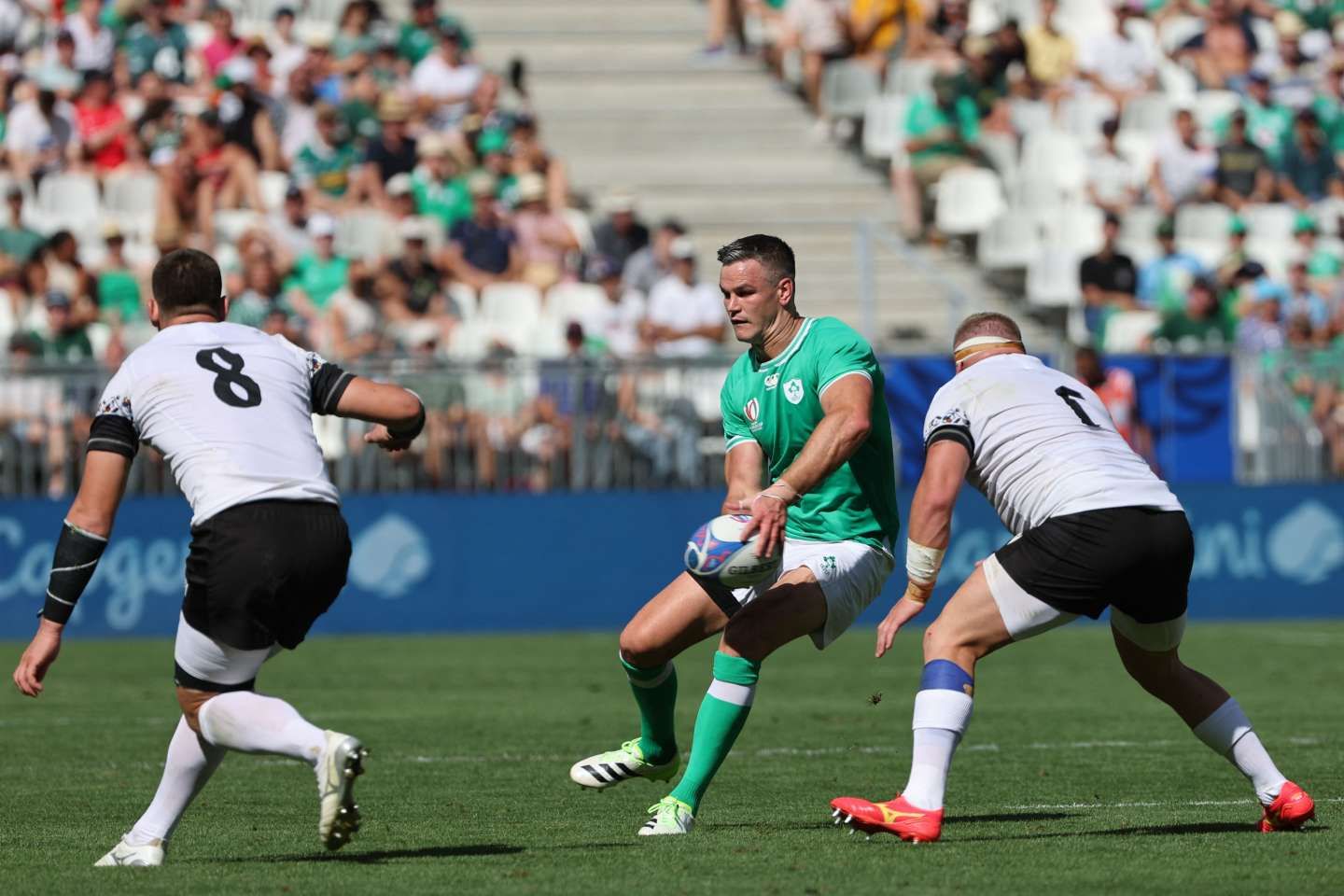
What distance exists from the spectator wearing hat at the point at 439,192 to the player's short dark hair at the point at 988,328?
1453 cm

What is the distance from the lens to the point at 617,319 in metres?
21.5

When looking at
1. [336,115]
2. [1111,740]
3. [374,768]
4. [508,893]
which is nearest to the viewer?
[508,893]

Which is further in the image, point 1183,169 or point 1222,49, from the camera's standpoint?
point 1222,49

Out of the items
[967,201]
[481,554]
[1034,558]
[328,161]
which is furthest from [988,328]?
[967,201]

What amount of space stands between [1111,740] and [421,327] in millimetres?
10127

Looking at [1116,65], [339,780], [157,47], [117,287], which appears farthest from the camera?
[1116,65]

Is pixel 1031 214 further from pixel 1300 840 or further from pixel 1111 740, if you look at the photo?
pixel 1300 840

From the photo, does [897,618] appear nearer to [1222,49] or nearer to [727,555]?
[727,555]

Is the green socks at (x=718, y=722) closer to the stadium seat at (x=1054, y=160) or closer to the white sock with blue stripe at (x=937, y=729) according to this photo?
the white sock with blue stripe at (x=937, y=729)

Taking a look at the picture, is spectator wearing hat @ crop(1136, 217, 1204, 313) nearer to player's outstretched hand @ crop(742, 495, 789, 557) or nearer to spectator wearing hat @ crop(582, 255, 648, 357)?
spectator wearing hat @ crop(582, 255, 648, 357)

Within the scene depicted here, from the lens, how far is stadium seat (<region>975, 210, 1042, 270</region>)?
24594 millimetres

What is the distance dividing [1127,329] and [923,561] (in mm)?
15314

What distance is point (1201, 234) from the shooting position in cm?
2539

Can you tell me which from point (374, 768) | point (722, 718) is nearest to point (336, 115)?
point (374, 768)
